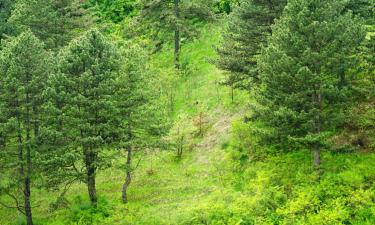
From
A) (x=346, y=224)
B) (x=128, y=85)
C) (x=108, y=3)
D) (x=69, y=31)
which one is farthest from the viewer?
(x=108, y=3)

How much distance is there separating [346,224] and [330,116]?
5.39 meters

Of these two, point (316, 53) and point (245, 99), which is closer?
point (316, 53)

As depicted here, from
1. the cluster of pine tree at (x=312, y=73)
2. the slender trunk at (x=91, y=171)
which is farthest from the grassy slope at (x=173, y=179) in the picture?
the cluster of pine tree at (x=312, y=73)

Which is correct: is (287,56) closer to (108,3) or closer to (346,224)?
(346,224)

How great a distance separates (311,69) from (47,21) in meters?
26.3

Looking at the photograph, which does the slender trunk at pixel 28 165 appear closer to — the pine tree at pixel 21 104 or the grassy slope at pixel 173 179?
the pine tree at pixel 21 104

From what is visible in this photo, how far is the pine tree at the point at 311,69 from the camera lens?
22406mm

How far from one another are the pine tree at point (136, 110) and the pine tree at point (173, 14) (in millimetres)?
15794

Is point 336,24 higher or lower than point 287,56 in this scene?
higher

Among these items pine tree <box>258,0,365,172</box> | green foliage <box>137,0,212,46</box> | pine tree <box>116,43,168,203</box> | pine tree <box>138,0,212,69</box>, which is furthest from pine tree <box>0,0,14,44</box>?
pine tree <box>258,0,365,172</box>

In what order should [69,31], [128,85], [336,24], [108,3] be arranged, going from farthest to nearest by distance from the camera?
[108,3]
[69,31]
[128,85]
[336,24]

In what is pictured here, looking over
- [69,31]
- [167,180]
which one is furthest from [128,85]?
[69,31]

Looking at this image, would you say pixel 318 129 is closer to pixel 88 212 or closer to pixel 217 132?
pixel 217 132

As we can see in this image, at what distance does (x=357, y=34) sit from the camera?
74.6 feet
